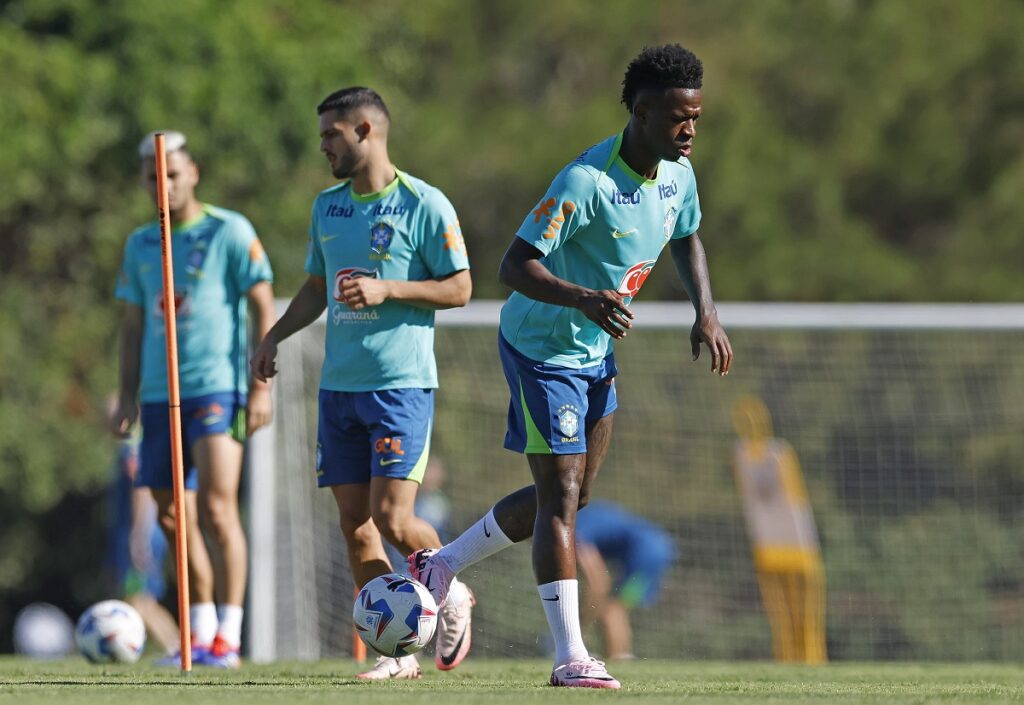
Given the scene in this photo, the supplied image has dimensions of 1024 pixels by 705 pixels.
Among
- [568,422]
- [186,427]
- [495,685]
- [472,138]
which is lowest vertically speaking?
[495,685]

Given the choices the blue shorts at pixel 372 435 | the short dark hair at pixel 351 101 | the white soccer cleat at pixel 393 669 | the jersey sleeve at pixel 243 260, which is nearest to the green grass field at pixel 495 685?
the white soccer cleat at pixel 393 669

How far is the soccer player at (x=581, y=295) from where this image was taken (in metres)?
6.42

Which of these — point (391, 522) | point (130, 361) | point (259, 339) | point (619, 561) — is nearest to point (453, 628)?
point (391, 522)

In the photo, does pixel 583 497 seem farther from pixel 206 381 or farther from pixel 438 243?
pixel 206 381

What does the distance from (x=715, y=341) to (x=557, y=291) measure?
72cm

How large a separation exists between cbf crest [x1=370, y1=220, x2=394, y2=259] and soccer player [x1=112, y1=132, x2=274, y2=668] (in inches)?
51.3

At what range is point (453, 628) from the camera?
7.23m

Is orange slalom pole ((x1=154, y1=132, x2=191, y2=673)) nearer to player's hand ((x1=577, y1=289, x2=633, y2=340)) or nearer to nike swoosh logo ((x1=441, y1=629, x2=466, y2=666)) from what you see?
nike swoosh logo ((x1=441, y1=629, x2=466, y2=666))

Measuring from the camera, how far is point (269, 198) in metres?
18.8

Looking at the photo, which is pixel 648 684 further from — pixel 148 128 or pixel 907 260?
pixel 907 260

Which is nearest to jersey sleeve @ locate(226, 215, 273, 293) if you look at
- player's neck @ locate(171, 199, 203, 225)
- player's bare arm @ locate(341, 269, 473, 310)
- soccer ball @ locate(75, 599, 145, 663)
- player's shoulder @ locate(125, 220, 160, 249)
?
player's neck @ locate(171, 199, 203, 225)

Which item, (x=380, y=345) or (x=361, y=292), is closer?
(x=361, y=292)

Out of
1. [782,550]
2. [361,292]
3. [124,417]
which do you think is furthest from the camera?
[782,550]

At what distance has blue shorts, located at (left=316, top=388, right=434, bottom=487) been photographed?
722cm
